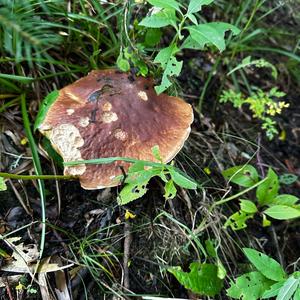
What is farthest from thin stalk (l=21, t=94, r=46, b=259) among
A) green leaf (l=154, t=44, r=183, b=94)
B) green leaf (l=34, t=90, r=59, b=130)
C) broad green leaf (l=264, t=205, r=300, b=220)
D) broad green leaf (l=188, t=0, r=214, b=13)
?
broad green leaf (l=264, t=205, r=300, b=220)

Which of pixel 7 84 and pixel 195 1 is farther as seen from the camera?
pixel 7 84

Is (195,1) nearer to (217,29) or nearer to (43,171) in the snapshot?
(217,29)

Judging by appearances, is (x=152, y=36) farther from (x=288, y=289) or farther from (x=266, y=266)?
(x=288, y=289)

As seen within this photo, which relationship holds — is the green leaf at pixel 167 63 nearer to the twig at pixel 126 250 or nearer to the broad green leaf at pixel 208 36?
the broad green leaf at pixel 208 36

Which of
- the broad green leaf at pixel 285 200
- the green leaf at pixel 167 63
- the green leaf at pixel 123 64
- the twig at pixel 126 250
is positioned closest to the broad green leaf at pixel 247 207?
the broad green leaf at pixel 285 200

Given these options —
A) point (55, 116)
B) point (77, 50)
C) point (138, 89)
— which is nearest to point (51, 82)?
point (77, 50)

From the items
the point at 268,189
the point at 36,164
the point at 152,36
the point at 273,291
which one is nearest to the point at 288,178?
the point at 268,189
